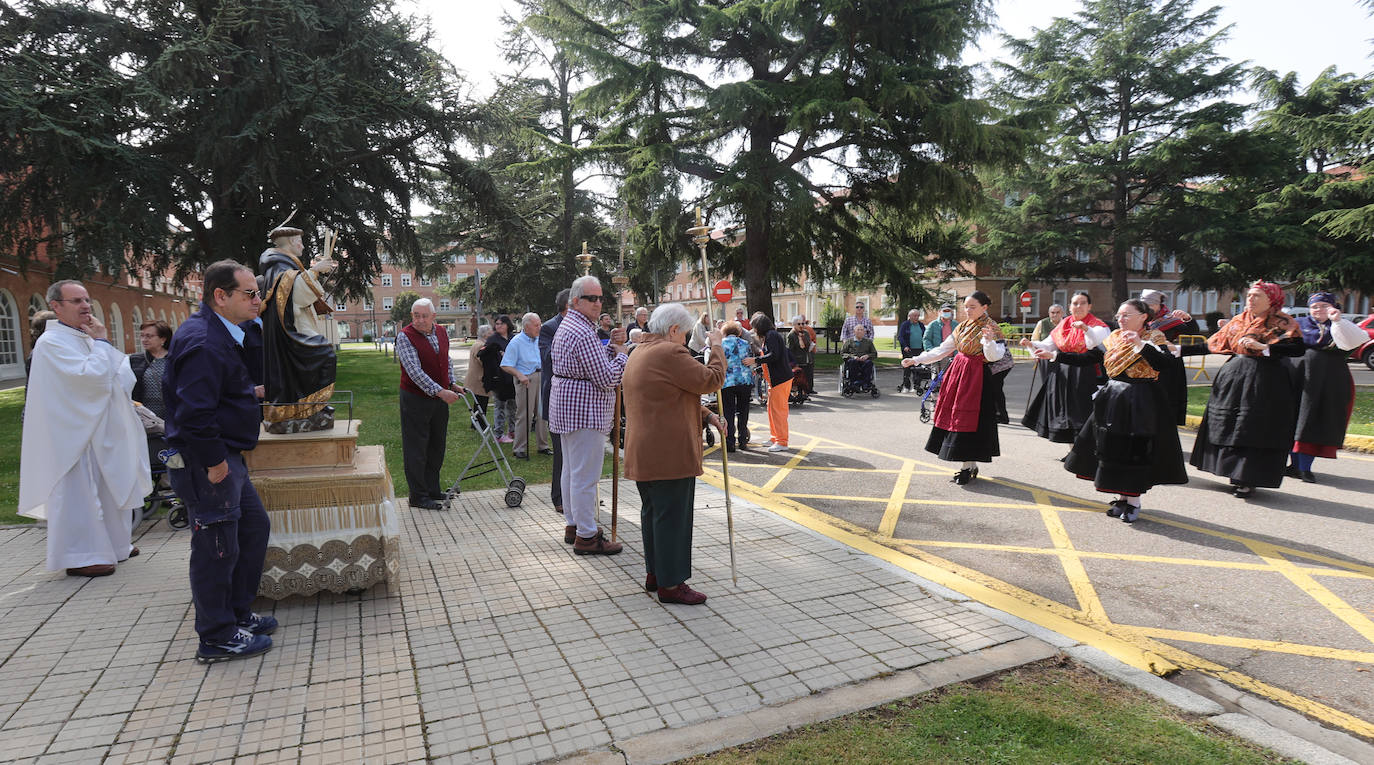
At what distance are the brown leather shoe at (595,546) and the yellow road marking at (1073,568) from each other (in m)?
3.17

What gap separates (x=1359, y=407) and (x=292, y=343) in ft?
53.9

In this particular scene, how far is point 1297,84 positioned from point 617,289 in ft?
110

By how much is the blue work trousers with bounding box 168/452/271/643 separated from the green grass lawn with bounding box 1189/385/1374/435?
35.5ft

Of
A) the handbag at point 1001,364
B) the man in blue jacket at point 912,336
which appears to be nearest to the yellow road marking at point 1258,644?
the handbag at point 1001,364

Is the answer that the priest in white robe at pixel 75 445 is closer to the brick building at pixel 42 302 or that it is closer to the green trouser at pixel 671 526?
the green trouser at pixel 671 526

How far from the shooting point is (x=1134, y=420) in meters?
6.14

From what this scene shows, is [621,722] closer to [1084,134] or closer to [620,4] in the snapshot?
[620,4]

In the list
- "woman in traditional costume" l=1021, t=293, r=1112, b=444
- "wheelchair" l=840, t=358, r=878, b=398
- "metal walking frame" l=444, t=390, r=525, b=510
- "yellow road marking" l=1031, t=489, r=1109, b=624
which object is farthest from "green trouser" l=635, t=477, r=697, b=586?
"wheelchair" l=840, t=358, r=878, b=398

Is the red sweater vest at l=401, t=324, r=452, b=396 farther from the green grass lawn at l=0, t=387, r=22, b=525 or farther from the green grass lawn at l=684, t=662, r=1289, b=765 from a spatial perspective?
the green grass lawn at l=684, t=662, r=1289, b=765

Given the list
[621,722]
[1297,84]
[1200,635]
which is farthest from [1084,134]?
[621,722]

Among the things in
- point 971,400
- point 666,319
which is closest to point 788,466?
point 971,400

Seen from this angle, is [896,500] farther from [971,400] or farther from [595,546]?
[595,546]

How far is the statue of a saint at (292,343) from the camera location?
439 centimetres

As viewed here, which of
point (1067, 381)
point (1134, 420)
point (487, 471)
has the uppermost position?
point (1067, 381)
